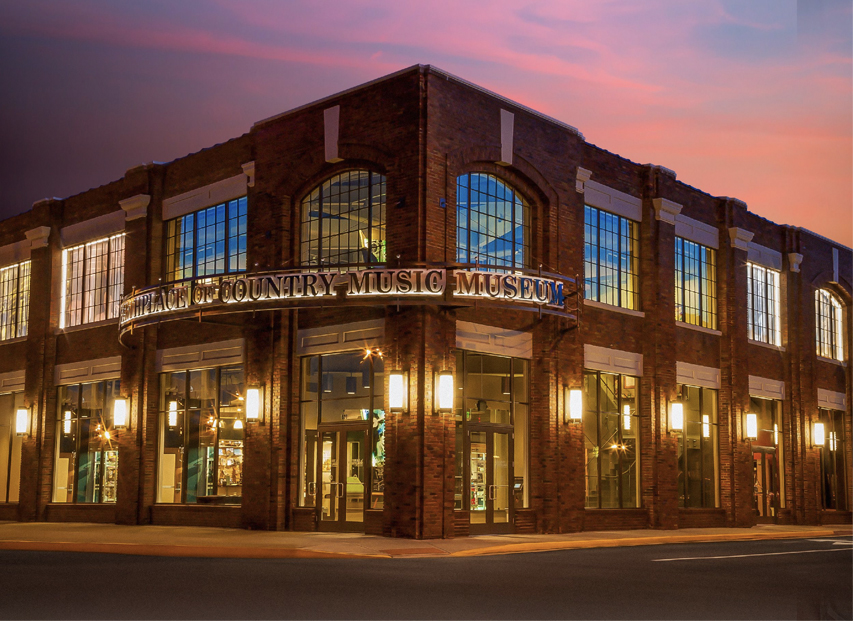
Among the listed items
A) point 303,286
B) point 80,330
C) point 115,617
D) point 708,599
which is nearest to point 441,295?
point 303,286

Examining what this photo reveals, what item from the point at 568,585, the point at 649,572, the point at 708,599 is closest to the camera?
the point at 708,599

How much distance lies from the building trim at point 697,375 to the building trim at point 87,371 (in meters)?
16.4

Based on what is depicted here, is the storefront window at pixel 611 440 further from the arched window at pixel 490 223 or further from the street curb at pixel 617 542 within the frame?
the arched window at pixel 490 223

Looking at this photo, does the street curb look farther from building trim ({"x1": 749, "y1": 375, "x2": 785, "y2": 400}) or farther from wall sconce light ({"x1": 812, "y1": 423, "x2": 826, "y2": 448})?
wall sconce light ({"x1": 812, "y1": 423, "x2": 826, "y2": 448})

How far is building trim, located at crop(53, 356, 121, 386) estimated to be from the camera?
29.7 metres

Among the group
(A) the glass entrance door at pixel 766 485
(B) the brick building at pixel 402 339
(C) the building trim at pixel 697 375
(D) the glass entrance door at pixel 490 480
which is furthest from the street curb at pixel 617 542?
(C) the building trim at pixel 697 375

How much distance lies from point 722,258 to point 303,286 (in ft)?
49.7

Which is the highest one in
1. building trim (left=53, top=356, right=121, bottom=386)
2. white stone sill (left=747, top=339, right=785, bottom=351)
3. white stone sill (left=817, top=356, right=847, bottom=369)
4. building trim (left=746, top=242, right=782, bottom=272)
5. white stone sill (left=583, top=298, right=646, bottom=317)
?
building trim (left=746, top=242, right=782, bottom=272)

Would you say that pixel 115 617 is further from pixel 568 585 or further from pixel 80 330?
pixel 80 330

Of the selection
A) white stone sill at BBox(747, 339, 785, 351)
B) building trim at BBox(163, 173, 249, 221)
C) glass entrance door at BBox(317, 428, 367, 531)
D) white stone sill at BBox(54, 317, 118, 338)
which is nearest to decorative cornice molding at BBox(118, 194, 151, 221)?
building trim at BBox(163, 173, 249, 221)

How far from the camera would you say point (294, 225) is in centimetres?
2509

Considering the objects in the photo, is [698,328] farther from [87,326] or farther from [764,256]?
[87,326]

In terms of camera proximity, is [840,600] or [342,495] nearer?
[840,600]

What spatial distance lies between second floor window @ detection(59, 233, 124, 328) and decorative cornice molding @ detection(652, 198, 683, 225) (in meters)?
15.7
